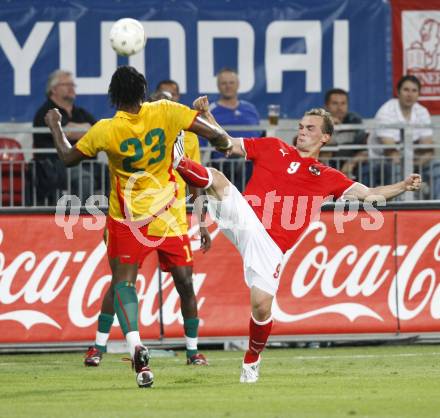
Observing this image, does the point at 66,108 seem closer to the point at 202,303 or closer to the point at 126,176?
the point at 202,303

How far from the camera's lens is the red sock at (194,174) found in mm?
11312

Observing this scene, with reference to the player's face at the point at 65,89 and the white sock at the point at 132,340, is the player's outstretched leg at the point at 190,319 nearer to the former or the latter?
the white sock at the point at 132,340

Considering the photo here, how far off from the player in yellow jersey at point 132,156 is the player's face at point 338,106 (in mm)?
6211

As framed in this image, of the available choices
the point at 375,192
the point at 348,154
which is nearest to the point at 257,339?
the point at 375,192

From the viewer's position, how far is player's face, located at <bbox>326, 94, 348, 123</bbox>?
17125 millimetres

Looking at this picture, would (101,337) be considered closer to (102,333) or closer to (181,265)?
(102,333)

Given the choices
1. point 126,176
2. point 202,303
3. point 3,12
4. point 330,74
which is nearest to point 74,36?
point 3,12

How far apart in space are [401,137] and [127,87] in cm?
589

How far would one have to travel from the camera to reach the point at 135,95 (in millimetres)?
10852

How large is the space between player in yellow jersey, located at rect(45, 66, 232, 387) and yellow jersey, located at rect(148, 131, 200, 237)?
0.26 m

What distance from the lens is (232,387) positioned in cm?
1075

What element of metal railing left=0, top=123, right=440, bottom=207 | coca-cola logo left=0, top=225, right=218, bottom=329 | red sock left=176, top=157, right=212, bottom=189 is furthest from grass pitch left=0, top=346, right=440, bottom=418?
metal railing left=0, top=123, right=440, bottom=207

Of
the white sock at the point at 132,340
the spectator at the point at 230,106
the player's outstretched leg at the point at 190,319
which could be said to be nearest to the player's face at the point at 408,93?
the spectator at the point at 230,106

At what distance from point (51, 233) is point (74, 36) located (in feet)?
13.2
